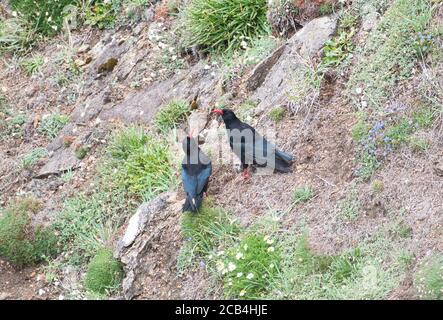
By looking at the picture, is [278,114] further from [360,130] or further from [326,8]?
[326,8]

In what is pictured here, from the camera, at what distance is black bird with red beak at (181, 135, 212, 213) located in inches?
306

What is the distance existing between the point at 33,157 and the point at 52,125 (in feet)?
1.92

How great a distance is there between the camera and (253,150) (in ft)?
26.6

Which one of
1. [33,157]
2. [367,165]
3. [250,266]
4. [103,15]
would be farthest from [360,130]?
[103,15]

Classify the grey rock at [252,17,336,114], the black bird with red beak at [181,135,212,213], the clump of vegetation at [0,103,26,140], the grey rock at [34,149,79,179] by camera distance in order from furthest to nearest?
1. the clump of vegetation at [0,103,26,140]
2. the grey rock at [34,149,79,179]
3. the grey rock at [252,17,336,114]
4. the black bird with red beak at [181,135,212,213]

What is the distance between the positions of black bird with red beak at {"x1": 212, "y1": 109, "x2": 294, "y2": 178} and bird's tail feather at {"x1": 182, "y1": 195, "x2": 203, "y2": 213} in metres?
0.62

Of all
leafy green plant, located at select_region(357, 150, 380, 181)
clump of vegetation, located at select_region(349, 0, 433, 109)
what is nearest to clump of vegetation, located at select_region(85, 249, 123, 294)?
leafy green plant, located at select_region(357, 150, 380, 181)

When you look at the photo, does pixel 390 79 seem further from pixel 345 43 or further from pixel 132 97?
pixel 132 97

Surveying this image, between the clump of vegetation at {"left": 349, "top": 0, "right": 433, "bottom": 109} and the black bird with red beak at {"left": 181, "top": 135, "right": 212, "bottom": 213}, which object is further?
the clump of vegetation at {"left": 349, "top": 0, "right": 433, "bottom": 109}

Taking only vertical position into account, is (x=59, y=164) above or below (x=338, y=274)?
above

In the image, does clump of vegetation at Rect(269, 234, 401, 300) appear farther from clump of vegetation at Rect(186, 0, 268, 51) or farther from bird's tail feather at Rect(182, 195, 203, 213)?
clump of vegetation at Rect(186, 0, 268, 51)

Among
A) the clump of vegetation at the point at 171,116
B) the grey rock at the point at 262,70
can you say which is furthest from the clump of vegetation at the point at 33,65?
the grey rock at the point at 262,70

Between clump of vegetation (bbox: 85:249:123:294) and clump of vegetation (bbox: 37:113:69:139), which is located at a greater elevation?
clump of vegetation (bbox: 37:113:69:139)

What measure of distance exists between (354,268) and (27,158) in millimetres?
4653
